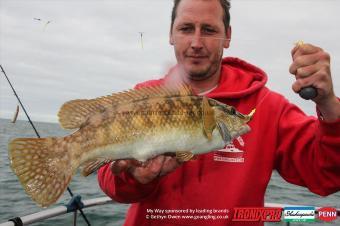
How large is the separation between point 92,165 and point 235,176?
62.1 inches

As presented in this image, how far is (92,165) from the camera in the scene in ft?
10.4

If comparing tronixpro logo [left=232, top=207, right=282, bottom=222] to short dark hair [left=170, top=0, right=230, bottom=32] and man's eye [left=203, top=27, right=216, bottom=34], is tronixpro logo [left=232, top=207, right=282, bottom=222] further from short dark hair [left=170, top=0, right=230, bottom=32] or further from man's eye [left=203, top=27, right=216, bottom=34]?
short dark hair [left=170, top=0, right=230, bottom=32]

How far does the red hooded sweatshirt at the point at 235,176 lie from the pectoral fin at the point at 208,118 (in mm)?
747

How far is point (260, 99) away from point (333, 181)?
1.22 m

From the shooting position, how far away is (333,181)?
3.59m

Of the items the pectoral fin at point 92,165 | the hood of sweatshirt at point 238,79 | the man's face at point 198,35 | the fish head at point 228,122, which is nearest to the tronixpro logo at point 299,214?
the hood of sweatshirt at point 238,79

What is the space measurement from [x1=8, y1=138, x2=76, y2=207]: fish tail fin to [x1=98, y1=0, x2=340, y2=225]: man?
496 millimetres

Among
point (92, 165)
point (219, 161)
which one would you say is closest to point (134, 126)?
point (92, 165)

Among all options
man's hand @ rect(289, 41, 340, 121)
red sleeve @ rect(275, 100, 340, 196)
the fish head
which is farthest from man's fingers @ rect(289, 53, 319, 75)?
the fish head

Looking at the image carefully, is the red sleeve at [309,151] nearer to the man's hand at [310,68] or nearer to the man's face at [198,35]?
the man's hand at [310,68]

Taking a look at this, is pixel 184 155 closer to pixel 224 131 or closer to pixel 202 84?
pixel 224 131

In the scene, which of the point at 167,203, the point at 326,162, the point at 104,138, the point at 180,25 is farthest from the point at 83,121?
the point at 326,162

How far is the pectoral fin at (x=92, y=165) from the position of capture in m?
3.14

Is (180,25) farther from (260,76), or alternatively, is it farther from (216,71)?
(260,76)
